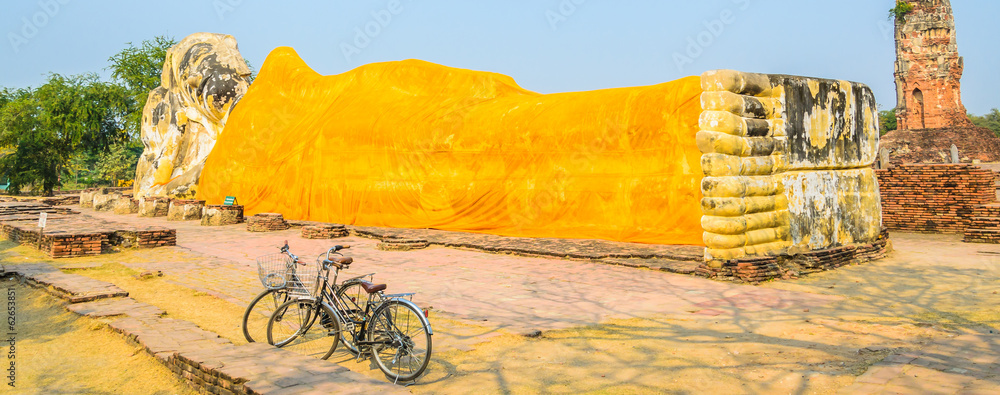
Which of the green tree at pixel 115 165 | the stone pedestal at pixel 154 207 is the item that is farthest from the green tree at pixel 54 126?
the stone pedestal at pixel 154 207

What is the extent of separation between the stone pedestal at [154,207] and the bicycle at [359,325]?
16.0 metres

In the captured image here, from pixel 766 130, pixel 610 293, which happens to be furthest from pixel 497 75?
pixel 610 293

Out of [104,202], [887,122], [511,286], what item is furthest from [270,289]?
[887,122]

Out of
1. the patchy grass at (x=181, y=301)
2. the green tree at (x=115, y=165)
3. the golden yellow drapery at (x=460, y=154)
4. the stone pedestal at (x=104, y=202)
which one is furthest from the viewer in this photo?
the green tree at (x=115, y=165)

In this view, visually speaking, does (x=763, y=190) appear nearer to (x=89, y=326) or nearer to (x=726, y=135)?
(x=726, y=135)

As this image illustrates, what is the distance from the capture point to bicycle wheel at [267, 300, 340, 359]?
507 centimetres

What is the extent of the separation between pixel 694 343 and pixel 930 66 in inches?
1484

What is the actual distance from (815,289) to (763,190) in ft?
5.39

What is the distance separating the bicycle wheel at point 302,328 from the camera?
16.6 ft

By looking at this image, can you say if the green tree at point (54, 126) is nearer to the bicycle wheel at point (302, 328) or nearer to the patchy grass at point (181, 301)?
the patchy grass at point (181, 301)

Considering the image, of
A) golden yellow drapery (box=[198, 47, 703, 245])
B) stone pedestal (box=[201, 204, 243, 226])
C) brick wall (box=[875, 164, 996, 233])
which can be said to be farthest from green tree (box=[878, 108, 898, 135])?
stone pedestal (box=[201, 204, 243, 226])

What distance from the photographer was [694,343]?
5.41 m

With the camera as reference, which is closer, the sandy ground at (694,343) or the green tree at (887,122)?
the sandy ground at (694,343)

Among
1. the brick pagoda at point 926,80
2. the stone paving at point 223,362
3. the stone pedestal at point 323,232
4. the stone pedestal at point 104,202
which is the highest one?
the brick pagoda at point 926,80
